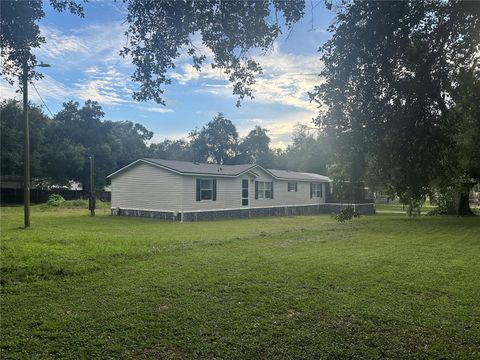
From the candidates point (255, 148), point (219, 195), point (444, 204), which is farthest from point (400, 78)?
point (255, 148)

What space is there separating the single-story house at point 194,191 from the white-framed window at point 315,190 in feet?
14.1

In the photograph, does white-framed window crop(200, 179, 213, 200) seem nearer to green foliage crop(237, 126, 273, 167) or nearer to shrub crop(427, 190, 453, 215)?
shrub crop(427, 190, 453, 215)

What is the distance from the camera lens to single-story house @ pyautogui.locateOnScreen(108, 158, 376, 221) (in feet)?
73.4

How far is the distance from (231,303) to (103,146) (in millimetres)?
44554

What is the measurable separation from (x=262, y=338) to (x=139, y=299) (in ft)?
6.94

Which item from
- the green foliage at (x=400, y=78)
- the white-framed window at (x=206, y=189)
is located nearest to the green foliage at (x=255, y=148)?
the white-framed window at (x=206, y=189)

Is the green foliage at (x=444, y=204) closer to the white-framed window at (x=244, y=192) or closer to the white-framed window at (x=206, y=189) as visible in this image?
the white-framed window at (x=244, y=192)

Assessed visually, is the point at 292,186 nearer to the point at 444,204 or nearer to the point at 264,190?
the point at 264,190

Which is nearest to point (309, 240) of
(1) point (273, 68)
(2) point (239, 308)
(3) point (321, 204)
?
(1) point (273, 68)

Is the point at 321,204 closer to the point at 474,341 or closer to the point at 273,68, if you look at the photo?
the point at 273,68

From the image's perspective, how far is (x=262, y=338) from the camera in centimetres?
492

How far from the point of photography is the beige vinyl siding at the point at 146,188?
73.4 feet

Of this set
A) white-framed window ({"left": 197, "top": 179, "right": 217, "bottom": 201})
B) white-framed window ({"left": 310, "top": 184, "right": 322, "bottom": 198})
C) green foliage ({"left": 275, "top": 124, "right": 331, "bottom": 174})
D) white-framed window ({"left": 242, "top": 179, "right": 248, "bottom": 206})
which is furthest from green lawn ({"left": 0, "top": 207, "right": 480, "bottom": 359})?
green foliage ({"left": 275, "top": 124, "right": 331, "bottom": 174})

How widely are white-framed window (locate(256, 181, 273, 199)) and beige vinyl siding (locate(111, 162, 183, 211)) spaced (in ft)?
23.4
